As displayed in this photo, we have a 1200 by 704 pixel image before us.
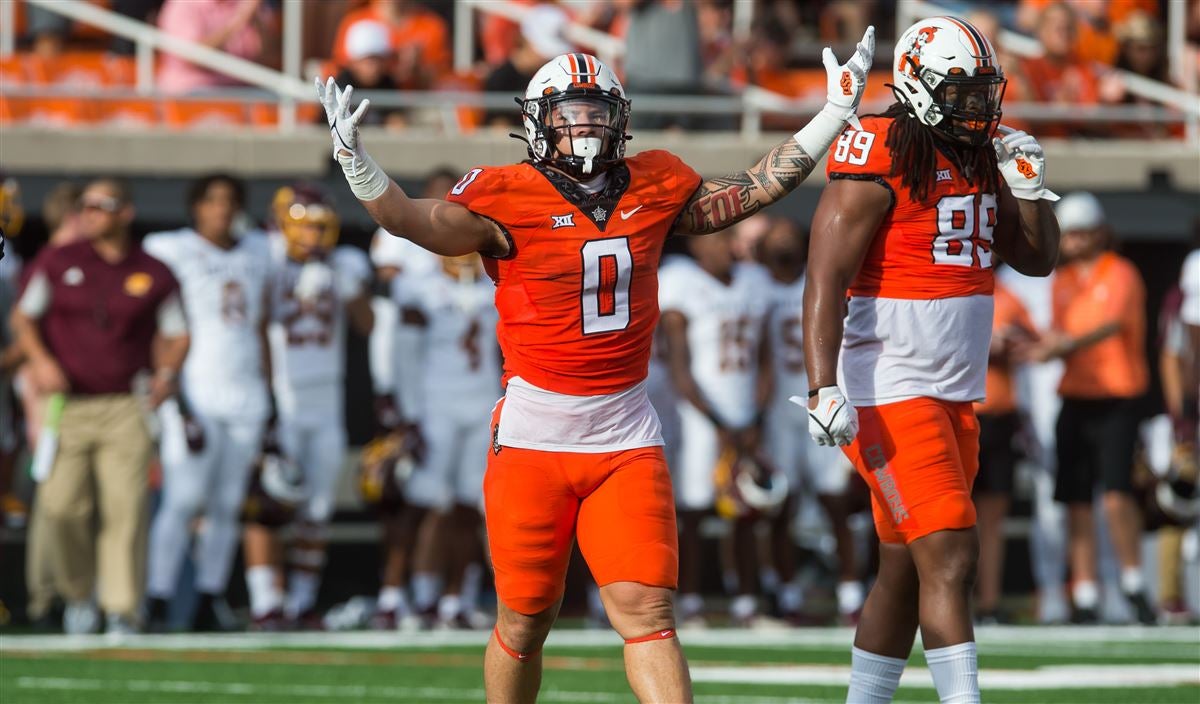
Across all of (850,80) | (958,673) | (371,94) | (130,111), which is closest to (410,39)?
(371,94)

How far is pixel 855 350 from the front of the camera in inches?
246

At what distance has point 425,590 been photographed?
1061 cm

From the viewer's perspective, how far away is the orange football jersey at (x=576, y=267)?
18.5 feet

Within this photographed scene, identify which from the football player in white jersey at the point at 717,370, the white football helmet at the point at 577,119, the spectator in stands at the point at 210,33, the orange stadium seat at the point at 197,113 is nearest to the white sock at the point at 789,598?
the football player in white jersey at the point at 717,370

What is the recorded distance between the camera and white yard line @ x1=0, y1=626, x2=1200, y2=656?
9.65 metres

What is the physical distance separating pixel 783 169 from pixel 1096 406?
5.79 metres

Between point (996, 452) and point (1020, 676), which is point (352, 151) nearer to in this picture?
point (1020, 676)

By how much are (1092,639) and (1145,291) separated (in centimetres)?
368

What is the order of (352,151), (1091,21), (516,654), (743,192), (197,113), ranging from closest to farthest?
(352,151) → (516,654) → (743,192) → (197,113) → (1091,21)

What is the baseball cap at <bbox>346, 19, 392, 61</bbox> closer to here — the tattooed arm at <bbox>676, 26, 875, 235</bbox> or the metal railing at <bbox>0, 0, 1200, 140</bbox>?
the metal railing at <bbox>0, 0, 1200, 140</bbox>

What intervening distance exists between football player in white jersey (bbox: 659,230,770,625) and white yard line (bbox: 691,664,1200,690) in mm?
2062

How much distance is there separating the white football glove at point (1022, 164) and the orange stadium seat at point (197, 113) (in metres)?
7.45

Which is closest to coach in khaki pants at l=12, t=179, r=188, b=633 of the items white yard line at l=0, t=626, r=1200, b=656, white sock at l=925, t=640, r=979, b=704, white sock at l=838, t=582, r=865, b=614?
white yard line at l=0, t=626, r=1200, b=656

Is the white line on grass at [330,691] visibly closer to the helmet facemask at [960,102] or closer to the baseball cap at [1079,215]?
the helmet facemask at [960,102]
